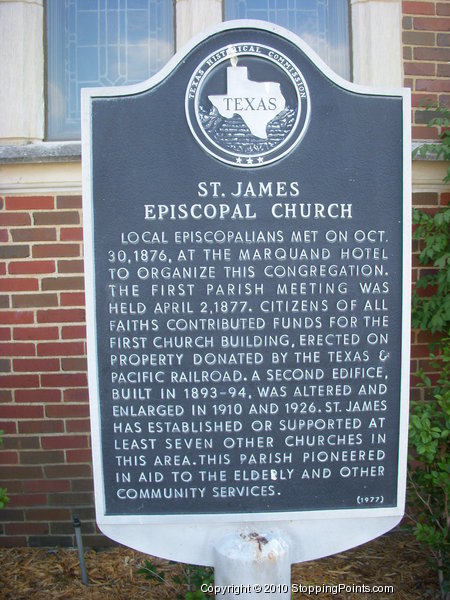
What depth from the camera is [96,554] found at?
348 centimetres

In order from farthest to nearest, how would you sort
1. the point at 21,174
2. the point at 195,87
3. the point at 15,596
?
1. the point at 21,174
2. the point at 15,596
3. the point at 195,87

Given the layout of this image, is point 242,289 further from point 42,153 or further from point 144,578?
point 144,578

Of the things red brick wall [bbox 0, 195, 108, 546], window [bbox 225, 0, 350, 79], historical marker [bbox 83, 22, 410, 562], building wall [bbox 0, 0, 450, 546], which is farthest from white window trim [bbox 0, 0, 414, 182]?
historical marker [bbox 83, 22, 410, 562]

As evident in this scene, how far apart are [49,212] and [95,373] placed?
1.68 meters

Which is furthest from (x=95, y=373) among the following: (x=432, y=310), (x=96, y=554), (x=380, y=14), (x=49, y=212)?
(x=380, y=14)

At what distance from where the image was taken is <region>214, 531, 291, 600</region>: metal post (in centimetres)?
201

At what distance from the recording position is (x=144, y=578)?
3172 millimetres

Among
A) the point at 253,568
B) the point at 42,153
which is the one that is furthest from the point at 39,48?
the point at 253,568

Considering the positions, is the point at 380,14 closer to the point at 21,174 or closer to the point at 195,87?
the point at 195,87

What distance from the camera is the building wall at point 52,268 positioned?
3398mm

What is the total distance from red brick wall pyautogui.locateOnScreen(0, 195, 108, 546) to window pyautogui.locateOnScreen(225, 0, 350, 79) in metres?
1.75

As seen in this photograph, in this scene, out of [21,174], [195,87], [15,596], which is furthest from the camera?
[21,174]

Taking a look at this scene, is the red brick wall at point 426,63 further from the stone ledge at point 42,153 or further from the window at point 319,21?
the stone ledge at point 42,153

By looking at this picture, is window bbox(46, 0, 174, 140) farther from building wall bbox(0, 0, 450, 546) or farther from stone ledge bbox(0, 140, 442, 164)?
stone ledge bbox(0, 140, 442, 164)
